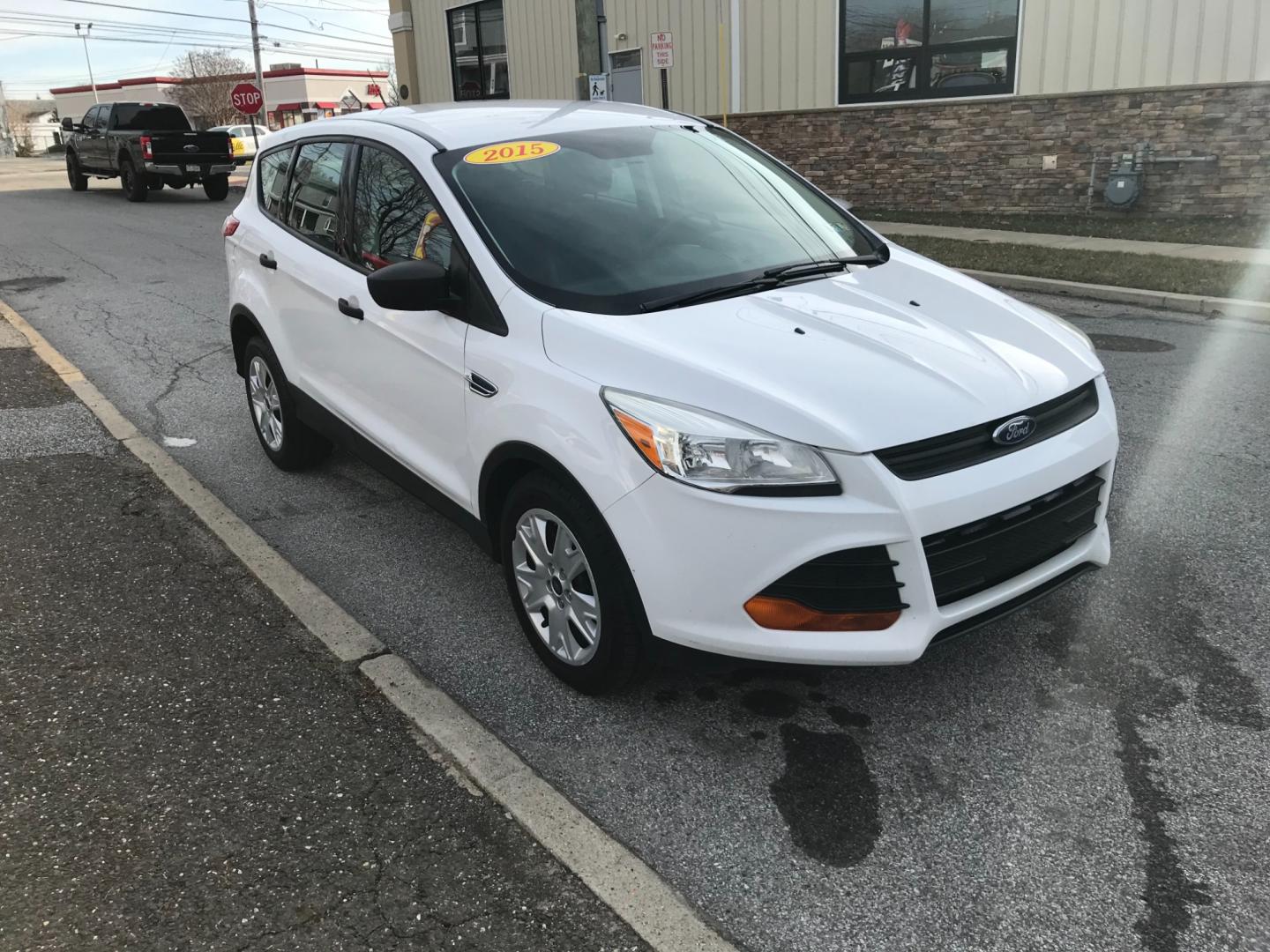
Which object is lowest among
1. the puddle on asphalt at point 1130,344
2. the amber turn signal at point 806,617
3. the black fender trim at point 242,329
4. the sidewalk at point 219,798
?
the sidewalk at point 219,798

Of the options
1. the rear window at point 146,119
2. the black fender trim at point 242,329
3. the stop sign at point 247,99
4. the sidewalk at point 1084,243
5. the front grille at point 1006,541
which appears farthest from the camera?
the stop sign at point 247,99

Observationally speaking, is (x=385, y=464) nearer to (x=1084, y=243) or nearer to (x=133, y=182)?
(x=1084, y=243)

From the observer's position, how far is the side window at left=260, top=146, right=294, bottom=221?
509cm

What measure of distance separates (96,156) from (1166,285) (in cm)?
2264

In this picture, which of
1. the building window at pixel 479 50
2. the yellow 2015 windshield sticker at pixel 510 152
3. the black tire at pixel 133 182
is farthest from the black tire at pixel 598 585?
the building window at pixel 479 50

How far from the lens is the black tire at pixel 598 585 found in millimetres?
2930

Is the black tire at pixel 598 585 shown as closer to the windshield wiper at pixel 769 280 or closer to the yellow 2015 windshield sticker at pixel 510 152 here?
the windshield wiper at pixel 769 280

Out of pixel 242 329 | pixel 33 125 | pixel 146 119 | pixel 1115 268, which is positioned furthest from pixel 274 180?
pixel 33 125

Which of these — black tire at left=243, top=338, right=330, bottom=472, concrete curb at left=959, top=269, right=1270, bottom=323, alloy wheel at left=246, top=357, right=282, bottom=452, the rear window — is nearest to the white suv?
black tire at left=243, top=338, right=330, bottom=472

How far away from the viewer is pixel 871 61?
1605 centimetres

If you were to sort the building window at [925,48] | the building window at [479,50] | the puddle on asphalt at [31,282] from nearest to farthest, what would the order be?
the puddle on asphalt at [31,282]
the building window at [925,48]
the building window at [479,50]

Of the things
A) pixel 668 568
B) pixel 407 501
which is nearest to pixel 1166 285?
pixel 407 501

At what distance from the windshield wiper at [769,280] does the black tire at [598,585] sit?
669 millimetres

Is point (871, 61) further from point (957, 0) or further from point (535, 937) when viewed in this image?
point (535, 937)
